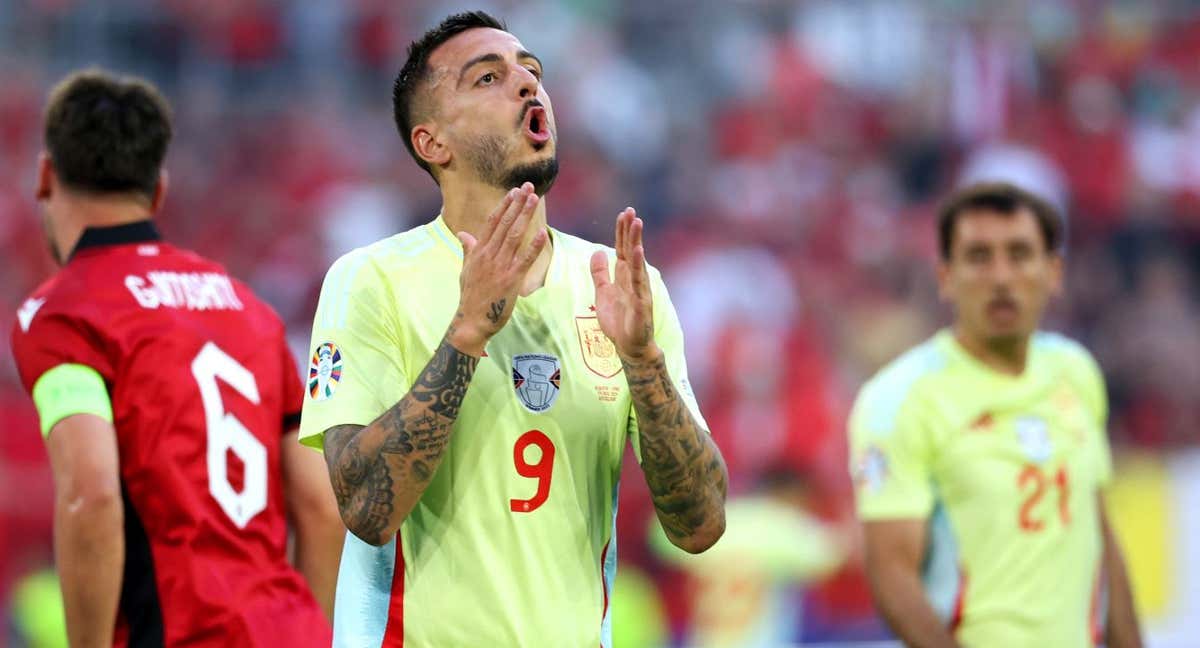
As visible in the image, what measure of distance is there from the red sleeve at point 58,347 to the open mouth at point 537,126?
138cm

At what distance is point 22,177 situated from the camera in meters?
12.8

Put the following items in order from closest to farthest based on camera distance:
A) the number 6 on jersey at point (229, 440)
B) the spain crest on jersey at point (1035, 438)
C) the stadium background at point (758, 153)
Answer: the number 6 on jersey at point (229, 440), the spain crest on jersey at point (1035, 438), the stadium background at point (758, 153)

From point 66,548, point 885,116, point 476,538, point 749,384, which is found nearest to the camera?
point 476,538

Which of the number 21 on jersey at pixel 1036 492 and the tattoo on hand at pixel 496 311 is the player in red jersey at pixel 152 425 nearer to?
the tattoo on hand at pixel 496 311

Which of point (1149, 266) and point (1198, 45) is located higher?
point (1198, 45)

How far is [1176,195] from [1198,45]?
1.87 meters

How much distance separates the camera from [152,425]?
4219 millimetres

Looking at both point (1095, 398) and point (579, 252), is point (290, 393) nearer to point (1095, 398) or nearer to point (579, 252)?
point (579, 252)

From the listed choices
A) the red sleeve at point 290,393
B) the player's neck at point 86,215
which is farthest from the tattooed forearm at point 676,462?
the player's neck at point 86,215

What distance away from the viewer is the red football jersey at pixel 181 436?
420cm

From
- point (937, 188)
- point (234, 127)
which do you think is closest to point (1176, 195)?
point (937, 188)

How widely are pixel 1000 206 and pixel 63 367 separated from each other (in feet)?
10.5

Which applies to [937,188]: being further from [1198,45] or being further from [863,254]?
[1198,45]

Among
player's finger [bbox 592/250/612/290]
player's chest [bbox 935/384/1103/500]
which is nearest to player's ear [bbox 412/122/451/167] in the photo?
player's finger [bbox 592/250/612/290]
